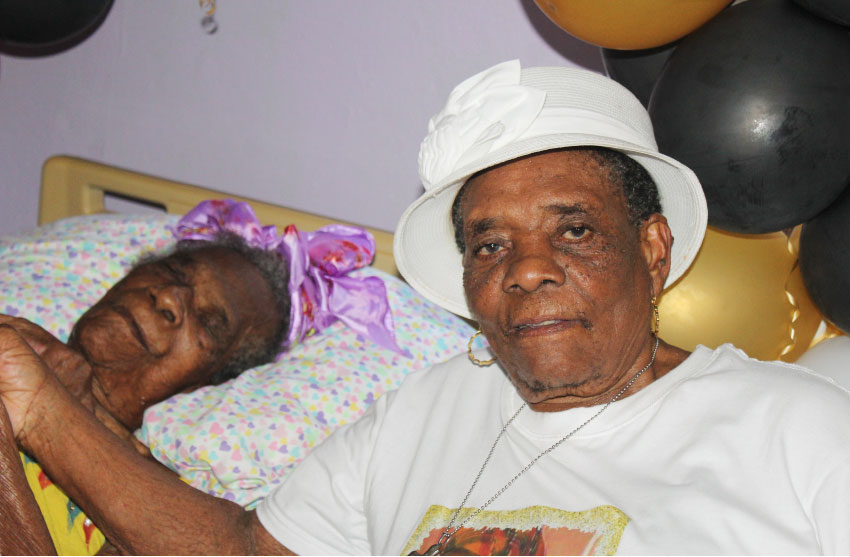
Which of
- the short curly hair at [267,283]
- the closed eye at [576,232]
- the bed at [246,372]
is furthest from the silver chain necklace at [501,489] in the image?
the short curly hair at [267,283]

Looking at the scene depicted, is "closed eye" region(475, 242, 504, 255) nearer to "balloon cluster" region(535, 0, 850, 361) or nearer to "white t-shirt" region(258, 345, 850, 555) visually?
"white t-shirt" region(258, 345, 850, 555)

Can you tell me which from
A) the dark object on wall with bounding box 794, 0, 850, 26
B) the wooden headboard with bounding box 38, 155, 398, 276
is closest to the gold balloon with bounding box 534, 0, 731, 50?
the dark object on wall with bounding box 794, 0, 850, 26

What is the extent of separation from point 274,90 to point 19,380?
158 cm

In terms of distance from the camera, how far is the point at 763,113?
1526 millimetres

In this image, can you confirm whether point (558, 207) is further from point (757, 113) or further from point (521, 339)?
point (757, 113)

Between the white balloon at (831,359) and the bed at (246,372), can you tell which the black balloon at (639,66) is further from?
the white balloon at (831,359)

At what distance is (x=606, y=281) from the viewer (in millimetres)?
1385

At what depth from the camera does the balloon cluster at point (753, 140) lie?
5.02 feet

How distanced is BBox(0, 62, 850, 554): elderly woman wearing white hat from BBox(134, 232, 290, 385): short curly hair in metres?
0.72

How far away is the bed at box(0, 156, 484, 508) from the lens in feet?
6.81

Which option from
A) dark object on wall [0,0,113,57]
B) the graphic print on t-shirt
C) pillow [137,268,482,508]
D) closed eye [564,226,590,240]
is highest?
dark object on wall [0,0,113,57]

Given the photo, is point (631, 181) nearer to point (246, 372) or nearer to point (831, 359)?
point (831, 359)

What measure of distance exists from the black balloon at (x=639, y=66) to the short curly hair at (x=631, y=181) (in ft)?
1.23

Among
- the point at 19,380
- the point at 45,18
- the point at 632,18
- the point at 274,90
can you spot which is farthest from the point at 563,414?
the point at 45,18
